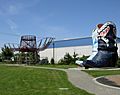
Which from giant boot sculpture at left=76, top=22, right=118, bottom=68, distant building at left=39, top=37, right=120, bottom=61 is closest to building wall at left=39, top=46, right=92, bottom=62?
distant building at left=39, top=37, right=120, bottom=61

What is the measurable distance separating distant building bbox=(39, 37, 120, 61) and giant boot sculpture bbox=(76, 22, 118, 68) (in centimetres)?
2449

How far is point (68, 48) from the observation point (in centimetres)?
7550

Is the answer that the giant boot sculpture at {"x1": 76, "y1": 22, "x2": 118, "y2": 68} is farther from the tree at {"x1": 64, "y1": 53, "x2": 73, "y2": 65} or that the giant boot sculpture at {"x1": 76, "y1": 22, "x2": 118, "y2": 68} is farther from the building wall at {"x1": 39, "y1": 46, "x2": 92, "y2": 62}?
the building wall at {"x1": 39, "y1": 46, "x2": 92, "y2": 62}

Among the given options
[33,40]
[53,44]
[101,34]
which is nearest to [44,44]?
[33,40]

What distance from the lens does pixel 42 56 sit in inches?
3287

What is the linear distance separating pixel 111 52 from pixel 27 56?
33980 millimetres

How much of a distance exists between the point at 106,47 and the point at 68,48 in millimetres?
32189

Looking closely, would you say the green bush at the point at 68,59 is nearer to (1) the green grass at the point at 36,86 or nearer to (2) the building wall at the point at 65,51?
(2) the building wall at the point at 65,51

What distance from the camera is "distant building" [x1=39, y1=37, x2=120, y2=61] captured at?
6988cm

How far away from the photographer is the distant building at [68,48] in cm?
6988

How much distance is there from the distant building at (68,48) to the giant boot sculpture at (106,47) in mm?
24490

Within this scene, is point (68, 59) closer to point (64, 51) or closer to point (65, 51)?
point (65, 51)

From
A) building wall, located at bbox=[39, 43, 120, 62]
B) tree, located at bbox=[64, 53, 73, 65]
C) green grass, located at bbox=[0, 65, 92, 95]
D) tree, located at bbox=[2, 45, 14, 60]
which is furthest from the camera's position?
tree, located at bbox=[2, 45, 14, 60]

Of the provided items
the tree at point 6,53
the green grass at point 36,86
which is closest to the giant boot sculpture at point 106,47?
the green grass at point 36,86
